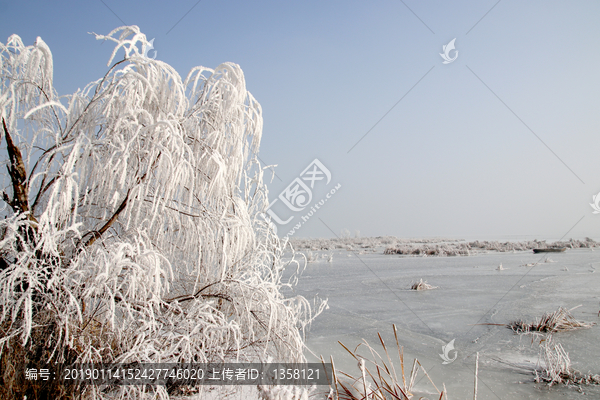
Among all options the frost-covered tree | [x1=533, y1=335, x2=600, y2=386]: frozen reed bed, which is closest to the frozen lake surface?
[x1=533, y1=335, x2=600, y2=386]: frozen reed bed

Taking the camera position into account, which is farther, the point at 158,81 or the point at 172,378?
the point at 158,81

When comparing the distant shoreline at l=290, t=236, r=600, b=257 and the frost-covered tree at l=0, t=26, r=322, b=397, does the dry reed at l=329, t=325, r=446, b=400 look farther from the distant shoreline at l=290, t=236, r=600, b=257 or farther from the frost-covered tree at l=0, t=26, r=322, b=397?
the distant shoreline at l=290, t=236, r=600, b=257

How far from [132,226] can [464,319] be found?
193 inches

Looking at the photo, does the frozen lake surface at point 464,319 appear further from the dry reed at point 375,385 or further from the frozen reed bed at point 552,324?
the dry reed at point 375,385

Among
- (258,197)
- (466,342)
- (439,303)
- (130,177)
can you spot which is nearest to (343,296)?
(439,303)

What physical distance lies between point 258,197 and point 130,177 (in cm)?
123

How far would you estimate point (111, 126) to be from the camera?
278cm

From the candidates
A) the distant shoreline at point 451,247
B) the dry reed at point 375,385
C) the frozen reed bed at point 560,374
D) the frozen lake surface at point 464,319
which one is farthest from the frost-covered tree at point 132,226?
the distant shoreline at point 451,247

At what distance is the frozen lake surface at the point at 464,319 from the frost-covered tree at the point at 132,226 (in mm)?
1603

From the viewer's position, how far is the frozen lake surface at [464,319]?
3.38 m

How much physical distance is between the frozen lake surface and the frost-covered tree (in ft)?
5.26

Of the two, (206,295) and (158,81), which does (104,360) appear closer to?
(206,295)

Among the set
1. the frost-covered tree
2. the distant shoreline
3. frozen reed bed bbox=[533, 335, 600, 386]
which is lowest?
frozen reed bed bbox=[533, 335, 600, 386]

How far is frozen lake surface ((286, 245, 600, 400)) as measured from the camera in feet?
11.1
